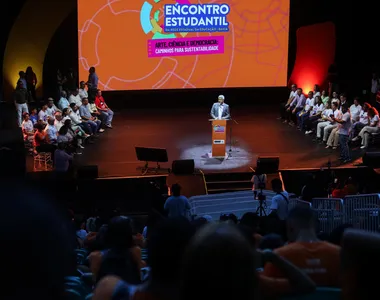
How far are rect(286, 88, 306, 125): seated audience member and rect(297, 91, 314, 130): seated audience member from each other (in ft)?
0.62

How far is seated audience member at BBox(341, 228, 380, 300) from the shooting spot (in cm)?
151

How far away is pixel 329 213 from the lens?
7.61 metres

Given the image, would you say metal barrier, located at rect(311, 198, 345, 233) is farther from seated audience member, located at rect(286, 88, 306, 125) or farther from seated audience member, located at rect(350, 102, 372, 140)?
seated audience member, located at rect(286, 88, 306, 125)

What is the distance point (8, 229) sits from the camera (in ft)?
4.19

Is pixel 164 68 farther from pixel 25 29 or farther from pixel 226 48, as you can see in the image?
pixel 25 29

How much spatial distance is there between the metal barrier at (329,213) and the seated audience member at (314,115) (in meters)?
7.08

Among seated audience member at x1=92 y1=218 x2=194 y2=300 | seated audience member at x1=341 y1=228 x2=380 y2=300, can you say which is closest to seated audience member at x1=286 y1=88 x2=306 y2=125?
seated audience member at x1=92 y1=218 x2=194 y2=300

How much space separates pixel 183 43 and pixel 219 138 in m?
5.39

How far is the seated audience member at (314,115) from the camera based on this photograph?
48.1 feet

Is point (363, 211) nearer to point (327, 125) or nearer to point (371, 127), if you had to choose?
point (371, 127)

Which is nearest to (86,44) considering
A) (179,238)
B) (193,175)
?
(193,175)

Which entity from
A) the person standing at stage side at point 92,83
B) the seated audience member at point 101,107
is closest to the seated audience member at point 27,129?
the seated audience member at point 101,107

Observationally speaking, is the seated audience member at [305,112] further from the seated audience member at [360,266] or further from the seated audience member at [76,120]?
the seated audience member at [360,266]

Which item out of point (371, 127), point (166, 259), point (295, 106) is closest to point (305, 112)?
point (295, 106)
